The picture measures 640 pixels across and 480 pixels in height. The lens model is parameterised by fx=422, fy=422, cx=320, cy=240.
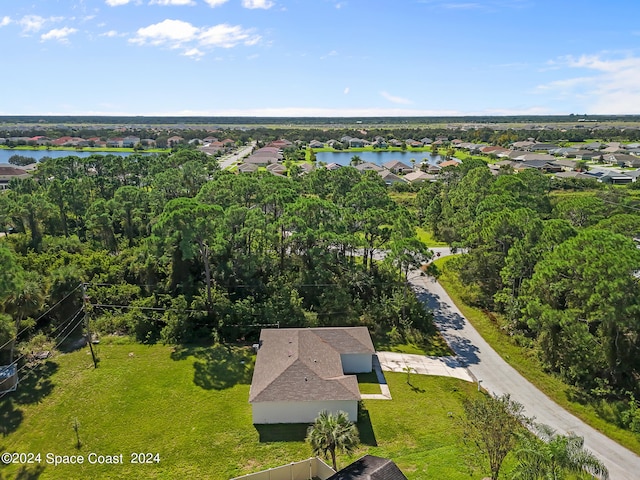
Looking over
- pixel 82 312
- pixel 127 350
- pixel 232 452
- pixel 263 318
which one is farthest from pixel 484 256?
pixel 82 312

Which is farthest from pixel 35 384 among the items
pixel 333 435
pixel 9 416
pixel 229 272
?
pixel 333 435

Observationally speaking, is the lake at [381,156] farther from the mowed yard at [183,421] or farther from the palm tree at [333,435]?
the palm tree at [333,435]

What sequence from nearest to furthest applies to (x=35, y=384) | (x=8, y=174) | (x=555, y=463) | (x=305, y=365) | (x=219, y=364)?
(x=555, y=463) → (x=305, y=365) → (x=35, y=384) → (x=219, y=364) → (x=8, y=174)

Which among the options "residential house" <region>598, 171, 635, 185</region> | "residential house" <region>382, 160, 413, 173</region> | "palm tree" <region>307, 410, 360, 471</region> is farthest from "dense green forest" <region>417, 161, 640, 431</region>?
"residential house" <region>382, 160, 413, 173</region>

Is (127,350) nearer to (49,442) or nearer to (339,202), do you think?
(49,442)

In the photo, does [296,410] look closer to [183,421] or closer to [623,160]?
[183,421]

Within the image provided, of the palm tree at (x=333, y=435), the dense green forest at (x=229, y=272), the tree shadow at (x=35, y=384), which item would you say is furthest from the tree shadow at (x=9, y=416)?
the palm tree at (x=333, y=435)

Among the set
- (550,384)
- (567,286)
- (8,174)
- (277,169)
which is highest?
(277,169)
